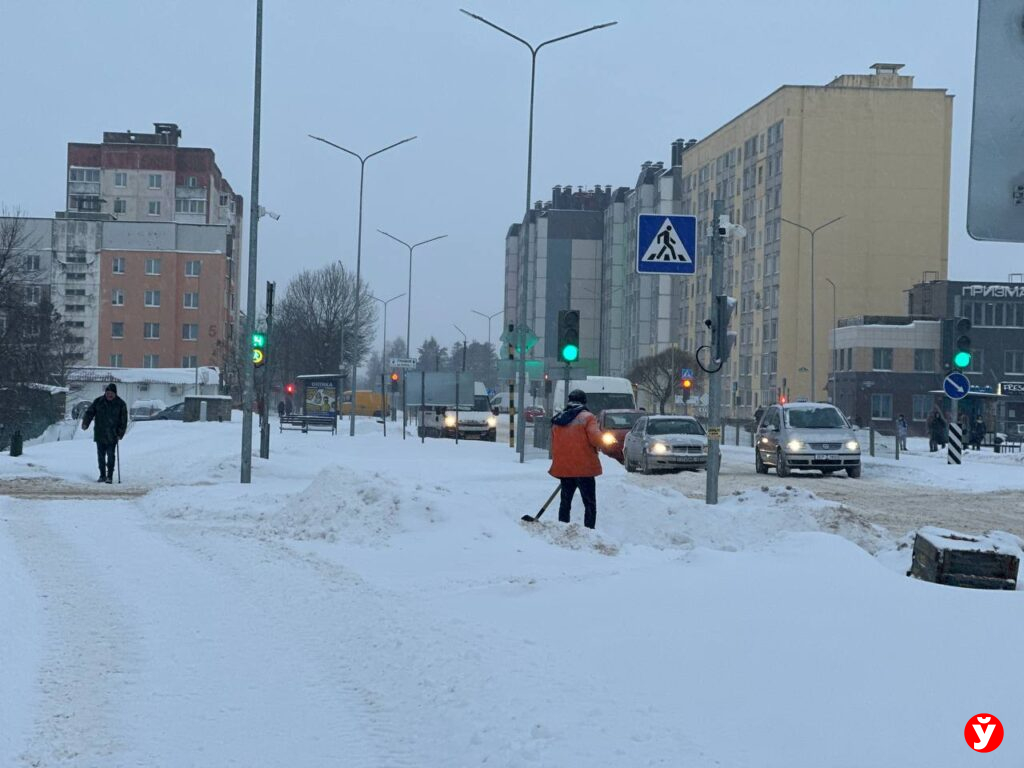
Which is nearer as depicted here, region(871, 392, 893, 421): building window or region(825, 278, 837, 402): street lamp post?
region(871, 392, 893, 421): building window

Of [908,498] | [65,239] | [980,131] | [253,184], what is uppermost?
[65,239]

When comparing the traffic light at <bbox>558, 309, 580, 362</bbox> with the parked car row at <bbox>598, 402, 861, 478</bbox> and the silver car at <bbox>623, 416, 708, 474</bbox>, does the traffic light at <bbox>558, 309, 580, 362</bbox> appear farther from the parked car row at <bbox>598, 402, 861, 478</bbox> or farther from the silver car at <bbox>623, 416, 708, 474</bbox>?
the silver car at <bbox>623, 416, 708, 474</bbox>

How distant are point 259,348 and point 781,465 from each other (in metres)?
13.5

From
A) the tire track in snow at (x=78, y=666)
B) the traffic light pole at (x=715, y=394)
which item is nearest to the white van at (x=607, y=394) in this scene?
the traffic light pole at (x=715, y=394)

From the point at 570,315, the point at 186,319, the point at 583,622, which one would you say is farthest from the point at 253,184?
the point at 186,319

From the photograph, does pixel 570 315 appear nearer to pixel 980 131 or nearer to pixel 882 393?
pixel 980 131

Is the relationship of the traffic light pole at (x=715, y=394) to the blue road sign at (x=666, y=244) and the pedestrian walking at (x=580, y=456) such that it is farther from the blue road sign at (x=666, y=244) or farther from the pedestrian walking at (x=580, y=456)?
the pedestrian walking at (x=580, y=456)

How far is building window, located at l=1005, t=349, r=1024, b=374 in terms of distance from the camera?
88125 mm

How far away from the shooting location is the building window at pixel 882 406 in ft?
286

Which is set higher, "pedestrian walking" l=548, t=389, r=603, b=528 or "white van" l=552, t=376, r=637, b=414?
"white van" l=552, t=376, r=637, b=414

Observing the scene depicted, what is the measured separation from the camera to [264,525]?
1691cm

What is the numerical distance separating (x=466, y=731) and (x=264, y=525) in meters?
10.7

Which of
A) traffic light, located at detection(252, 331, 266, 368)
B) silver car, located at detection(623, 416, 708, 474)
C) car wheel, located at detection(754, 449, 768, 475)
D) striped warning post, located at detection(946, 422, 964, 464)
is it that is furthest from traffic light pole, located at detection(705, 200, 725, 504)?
striped warning post, located at detection(946, 422, 964, 464)

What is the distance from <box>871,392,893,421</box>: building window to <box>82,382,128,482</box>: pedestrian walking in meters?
68.0
